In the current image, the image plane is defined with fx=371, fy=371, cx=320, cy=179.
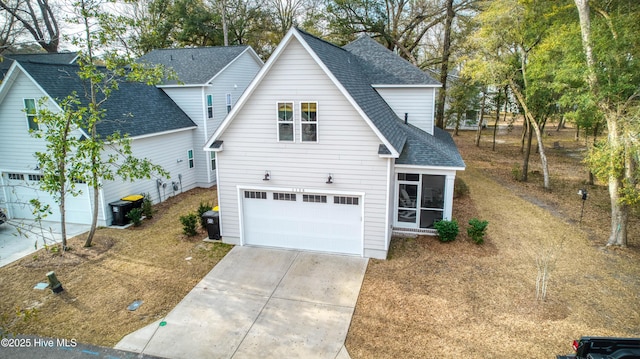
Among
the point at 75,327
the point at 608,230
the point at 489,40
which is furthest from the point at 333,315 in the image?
the point at 489,40

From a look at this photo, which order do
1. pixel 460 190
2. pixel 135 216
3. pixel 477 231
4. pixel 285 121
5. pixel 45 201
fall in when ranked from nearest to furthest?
1. pixel 285 121
2. pixel 477 231
3. pixel 135 216
4. pixel 45 201
5. pixel 460 190

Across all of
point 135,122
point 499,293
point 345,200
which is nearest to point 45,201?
point 135,122

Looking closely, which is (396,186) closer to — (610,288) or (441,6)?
(610,288)

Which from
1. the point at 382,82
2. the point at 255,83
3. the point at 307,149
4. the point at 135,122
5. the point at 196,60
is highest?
the point at 196,60

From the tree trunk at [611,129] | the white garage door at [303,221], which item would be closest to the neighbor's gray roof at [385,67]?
the tree trunk at [611,129]

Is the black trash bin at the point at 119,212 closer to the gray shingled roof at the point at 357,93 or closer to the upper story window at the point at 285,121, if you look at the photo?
the upper story window at the point at 285,121

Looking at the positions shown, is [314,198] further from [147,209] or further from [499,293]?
[147,209]
